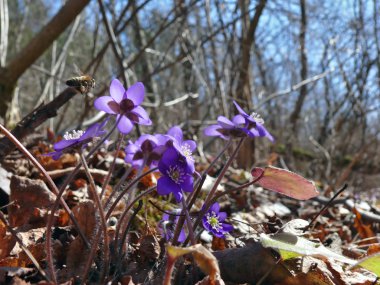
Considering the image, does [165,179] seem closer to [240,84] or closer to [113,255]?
[113,255]

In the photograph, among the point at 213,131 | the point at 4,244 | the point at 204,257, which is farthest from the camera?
the point at 213,131

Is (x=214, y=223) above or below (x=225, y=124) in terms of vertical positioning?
below

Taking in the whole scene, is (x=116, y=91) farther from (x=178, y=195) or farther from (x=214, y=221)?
(x=214, y=221)

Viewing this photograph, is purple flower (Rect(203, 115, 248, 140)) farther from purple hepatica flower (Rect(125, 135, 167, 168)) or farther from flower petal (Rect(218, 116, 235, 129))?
purple hepatica flower (Rect(125, 135, 167, 168))

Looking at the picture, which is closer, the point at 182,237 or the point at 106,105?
the point at 106,105

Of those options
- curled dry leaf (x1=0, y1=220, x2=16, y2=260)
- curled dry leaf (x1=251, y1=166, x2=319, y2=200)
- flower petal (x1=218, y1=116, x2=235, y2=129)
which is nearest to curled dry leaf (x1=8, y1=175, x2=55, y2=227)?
curled dry leaf (x1=0, y1=220, x2=16, y2=260)

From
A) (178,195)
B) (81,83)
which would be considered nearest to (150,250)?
(178,195)

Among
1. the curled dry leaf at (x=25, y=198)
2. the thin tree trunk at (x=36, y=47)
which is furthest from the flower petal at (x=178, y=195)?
the thin tree trunk at (x=36, y=47)
